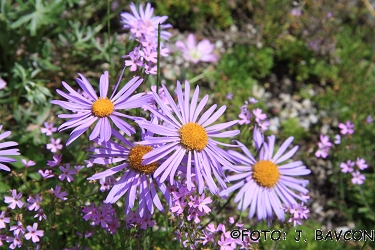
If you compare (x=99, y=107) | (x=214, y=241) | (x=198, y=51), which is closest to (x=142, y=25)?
(x=99, y=107)

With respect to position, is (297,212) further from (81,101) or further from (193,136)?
(81,101)

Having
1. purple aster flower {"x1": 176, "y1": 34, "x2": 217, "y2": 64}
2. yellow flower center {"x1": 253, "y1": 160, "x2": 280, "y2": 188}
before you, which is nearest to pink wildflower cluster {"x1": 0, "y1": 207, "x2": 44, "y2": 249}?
yellow flower center {"x1": 253, "y1": 160, "x2": 280, "y2": 188}

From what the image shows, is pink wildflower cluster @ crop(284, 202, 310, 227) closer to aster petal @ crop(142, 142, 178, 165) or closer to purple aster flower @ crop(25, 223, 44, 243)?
aster petal @ crop(142, 142, 178, 165)

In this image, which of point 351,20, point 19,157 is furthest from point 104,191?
point 351,20

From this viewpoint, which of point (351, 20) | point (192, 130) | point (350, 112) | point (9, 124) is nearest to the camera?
point (192, 130)

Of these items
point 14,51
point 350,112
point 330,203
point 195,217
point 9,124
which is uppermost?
point 14,51

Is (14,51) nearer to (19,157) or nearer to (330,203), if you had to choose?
(19,157)

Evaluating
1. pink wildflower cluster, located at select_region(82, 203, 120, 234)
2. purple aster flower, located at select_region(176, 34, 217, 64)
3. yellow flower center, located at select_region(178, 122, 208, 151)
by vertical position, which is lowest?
pink wildflower cluster, located at select_region(82, 203, 120, 234)
